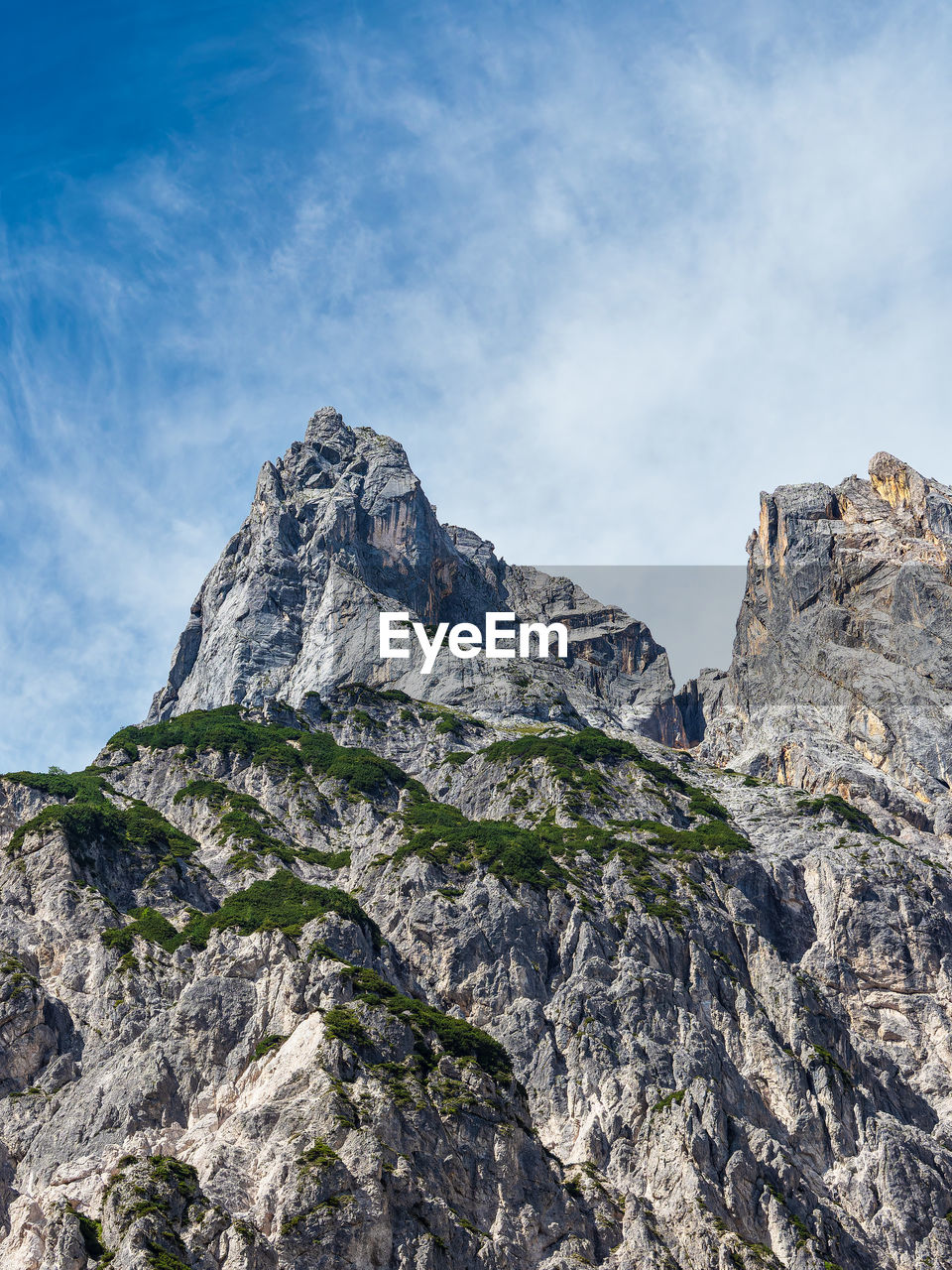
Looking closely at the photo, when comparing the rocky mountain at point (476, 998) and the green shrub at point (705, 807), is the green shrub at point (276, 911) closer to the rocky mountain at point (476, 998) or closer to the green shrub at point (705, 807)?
the rocky mountain at point (476, 998)

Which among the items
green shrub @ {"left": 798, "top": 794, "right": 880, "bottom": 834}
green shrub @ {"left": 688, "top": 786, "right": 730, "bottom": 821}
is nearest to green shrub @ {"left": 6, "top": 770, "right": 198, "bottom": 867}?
green shrub @ {"left": 688, "top": 786, "right": 730, "bottom": 821}

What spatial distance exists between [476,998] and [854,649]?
9128 centimetres

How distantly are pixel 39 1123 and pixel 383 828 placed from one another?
51127 mm

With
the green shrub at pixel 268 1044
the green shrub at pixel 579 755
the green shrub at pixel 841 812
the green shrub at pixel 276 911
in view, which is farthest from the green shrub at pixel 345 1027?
the green shrub at pixel 841 812

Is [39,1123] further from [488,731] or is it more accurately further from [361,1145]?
[488,731]

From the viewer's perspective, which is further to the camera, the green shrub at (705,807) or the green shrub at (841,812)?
the green shrub at (705,807)

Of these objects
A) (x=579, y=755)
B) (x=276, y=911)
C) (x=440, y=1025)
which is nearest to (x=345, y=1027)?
(x=440, y=1025)

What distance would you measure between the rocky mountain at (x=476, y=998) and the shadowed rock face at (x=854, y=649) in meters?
0.85

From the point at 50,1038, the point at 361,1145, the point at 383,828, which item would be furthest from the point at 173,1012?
the point at 383,828

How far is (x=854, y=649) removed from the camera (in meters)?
174

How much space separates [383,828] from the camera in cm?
12800

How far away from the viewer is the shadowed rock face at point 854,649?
156 m

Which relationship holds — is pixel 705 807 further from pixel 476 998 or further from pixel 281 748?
pixel 476 998

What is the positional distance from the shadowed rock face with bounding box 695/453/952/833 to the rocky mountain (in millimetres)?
848
